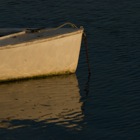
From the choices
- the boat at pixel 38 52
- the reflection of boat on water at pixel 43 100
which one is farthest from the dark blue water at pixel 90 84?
the boat at pixel 38 52

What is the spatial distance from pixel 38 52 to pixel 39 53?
0.05m

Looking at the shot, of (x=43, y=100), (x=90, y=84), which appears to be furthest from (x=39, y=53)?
(x=43, y=100)

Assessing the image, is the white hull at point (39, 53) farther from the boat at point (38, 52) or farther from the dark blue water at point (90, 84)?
the dark blue water at point (90, 84)

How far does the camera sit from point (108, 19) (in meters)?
33.9

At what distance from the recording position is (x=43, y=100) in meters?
25.4

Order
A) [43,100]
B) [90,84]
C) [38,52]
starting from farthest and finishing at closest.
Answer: [38,52], [90,84], [43,100]

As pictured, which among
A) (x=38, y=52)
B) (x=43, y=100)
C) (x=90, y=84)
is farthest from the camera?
(x=38, y=52)

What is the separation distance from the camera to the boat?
2648 centimetres

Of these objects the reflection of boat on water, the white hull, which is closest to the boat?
the white hull

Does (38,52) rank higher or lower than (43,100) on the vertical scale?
higher

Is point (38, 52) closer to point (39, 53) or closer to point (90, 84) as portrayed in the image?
point (39, 53)

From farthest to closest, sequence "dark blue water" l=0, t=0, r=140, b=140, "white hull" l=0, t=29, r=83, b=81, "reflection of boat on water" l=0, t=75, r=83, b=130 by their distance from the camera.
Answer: "white hull" l=0, t=29, r=83, b=81, "reflection of boat on water" l=0, t=75, r=83, b=130, "dark blue water" l=0, t=0, r=140, b=140

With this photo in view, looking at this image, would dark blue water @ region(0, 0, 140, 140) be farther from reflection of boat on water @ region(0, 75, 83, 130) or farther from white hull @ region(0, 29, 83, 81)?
white hull @ region(0, 29, 83, 81)

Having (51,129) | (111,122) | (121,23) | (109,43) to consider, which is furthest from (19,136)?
(121,23)
